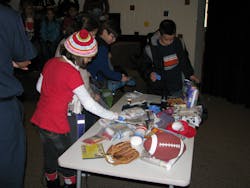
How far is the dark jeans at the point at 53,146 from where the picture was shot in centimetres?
176

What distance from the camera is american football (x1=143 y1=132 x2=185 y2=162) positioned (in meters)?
1.39

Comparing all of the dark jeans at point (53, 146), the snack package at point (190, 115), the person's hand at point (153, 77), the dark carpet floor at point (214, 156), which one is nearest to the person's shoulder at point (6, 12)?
the dark jeans at point (53, 146)

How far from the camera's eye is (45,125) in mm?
1695

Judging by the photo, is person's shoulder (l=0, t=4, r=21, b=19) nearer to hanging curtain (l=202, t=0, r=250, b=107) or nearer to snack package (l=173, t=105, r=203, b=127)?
snack package (l=173, t=105, r=203, b=127)

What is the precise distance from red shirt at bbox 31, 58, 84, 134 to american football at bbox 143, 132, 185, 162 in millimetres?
539

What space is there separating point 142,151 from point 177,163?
20 cm

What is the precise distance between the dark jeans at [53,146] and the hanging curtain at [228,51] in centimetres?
317

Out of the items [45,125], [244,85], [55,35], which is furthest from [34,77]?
[244,85]

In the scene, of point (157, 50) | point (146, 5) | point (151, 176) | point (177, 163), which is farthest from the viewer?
point (146, 5)

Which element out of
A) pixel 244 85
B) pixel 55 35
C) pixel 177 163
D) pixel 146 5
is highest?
pixel 146 5

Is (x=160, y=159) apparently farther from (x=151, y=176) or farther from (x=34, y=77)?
(x=34, y=77)

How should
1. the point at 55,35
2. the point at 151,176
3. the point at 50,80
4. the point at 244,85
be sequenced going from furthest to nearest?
the point at 55,35 → the point at 244,85 → the point at 50,80 → the point at 151,176

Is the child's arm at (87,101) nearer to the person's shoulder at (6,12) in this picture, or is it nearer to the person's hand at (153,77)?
the person's shoulder at (6,12)

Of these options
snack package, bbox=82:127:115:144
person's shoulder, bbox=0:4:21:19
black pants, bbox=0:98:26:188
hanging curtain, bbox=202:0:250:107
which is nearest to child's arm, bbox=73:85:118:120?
snack package, bbox=82:127:115:144
